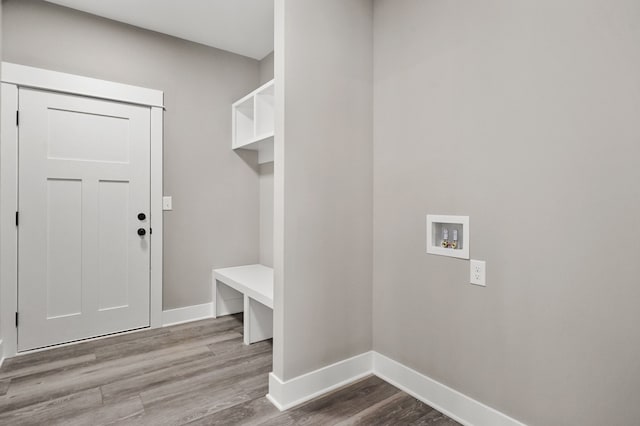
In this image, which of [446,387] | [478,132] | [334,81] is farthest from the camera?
[334,81]

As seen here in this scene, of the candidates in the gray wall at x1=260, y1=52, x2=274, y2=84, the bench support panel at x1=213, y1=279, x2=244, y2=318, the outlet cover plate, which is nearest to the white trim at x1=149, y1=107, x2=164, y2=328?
the outlet cover plate

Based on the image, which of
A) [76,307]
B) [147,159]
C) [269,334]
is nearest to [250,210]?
[147,159]

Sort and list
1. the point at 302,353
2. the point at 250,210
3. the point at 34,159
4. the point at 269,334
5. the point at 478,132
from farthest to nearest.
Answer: the point at 250,210 → the point at 269,334 → the point at 34,159 → the point at 302,353 → the point at 478,132

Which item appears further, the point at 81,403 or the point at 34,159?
the point at 34,159

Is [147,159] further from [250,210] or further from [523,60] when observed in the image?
[523,60]

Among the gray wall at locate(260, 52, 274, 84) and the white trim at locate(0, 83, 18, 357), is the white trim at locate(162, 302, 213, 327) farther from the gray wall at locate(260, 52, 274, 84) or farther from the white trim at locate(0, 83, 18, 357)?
the gray wall at locate(260, 52, 274, 84)

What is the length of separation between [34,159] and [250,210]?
5.76 ft

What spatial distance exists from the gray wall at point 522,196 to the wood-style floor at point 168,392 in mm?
447

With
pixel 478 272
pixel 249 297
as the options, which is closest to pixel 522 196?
pixel 478 272

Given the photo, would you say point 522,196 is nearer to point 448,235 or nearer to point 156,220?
point 448,235

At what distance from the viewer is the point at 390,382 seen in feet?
6.73

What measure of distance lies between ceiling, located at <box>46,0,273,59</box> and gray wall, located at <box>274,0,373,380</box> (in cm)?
87

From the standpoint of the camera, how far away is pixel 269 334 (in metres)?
2.74

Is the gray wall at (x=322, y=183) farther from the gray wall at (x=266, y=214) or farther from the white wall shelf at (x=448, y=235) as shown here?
the gray wall at (x=266, y=214)
